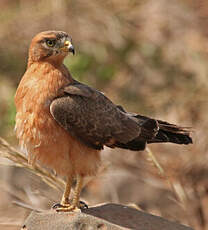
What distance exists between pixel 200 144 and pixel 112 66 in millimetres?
2919

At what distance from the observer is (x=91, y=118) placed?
4461 millimetres

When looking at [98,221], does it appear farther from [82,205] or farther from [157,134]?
[157,134]

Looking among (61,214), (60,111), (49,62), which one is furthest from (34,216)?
(49,62)

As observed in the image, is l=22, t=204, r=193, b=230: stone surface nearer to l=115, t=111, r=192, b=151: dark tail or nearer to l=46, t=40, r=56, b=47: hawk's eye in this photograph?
l=115, t=111, r=192, b=151: dark tail

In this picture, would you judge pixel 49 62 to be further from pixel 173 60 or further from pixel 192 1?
pixel 192 1

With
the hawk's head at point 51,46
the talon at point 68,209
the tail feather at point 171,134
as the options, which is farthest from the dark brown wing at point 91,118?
the talon at point 68,209

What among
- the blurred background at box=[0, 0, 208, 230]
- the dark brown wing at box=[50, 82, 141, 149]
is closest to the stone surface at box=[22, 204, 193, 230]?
the dark brown wing at box=[50, 82, 141, 149]

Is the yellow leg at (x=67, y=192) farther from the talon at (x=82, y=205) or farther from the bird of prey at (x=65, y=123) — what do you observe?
the talon at (x=82, y=205)

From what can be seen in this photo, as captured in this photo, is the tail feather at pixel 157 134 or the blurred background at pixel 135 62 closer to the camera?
the tail feather at pixel 157 134

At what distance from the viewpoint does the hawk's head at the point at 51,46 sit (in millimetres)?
4469

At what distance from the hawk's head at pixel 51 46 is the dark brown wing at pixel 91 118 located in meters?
0.31

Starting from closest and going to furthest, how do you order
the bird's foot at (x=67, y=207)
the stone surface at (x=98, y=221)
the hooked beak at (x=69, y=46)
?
the stone surface at (x=98, y=221), the hooked beak at (x=69, y=46), the bird's foot at (x=67, y=207)

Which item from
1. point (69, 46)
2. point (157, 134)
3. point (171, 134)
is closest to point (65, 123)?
point (69, 46)

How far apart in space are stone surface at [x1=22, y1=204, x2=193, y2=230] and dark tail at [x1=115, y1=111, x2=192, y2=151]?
0.60 metres
